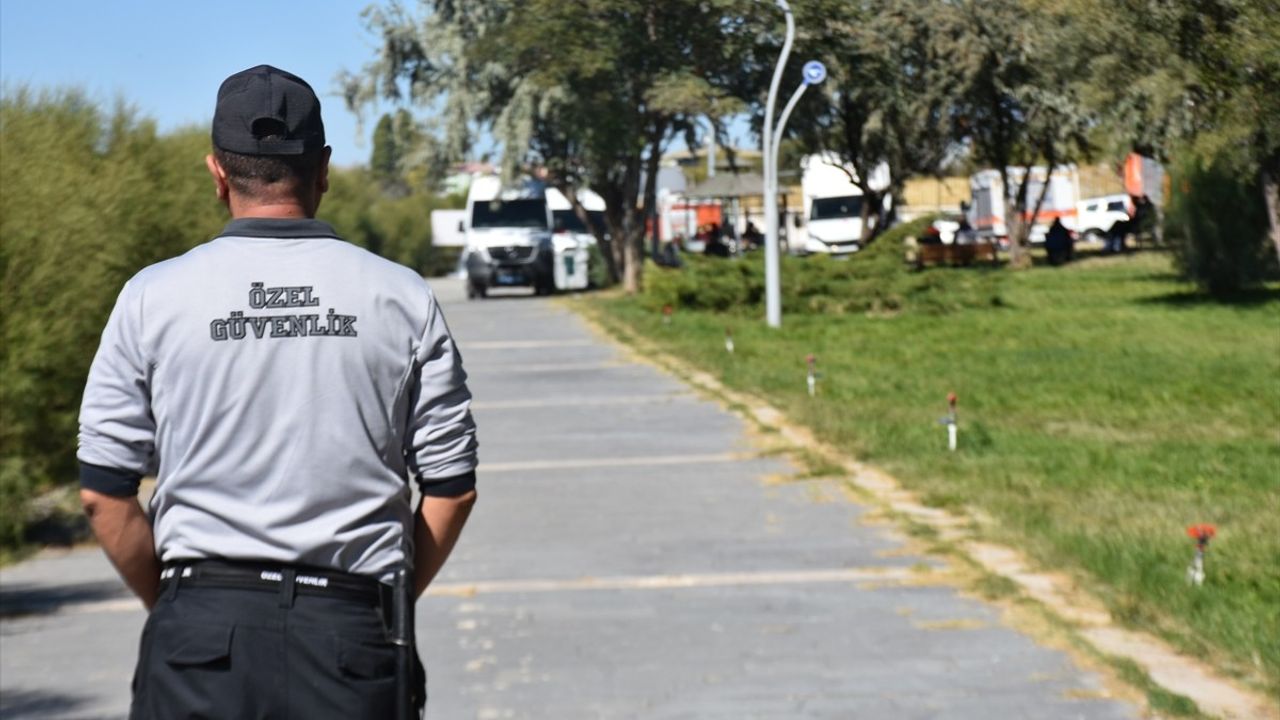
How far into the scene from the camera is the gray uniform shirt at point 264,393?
335 cm

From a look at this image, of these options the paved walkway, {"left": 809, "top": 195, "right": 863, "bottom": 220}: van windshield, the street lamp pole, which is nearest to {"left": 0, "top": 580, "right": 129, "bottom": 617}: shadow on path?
the paved walkway

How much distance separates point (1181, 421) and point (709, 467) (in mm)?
4158

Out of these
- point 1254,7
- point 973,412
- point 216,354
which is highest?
point 1254,7

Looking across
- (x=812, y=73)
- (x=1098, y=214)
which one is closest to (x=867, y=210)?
(x=1098, y=214)

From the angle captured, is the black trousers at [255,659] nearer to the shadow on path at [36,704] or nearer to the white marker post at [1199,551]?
the shadow on path at [36,704]

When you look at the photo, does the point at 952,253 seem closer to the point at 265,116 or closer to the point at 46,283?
the point at 46,283

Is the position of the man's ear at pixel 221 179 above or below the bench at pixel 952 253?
above

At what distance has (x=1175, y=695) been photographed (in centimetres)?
639

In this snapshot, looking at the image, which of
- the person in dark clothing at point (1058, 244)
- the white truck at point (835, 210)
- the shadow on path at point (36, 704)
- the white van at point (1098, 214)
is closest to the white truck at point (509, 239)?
the person in dark clothing at point (1058, 244)

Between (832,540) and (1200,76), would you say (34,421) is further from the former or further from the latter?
(1200,76)

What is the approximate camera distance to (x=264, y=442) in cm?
336

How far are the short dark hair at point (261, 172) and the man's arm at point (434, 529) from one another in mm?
628

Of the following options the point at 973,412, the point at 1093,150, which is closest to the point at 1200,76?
the point at 973,412

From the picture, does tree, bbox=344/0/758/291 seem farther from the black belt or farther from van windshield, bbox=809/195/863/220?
the black belt
